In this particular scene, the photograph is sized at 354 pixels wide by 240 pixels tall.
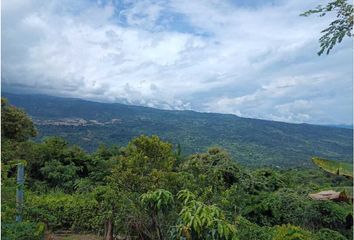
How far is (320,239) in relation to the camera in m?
8.15

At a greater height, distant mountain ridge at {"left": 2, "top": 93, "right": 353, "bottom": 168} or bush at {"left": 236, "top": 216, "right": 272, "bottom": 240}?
bush at {"left": 236, "top": 216, "right": 272, "bottom": 240}

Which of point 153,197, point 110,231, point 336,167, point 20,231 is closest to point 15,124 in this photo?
point 110,231

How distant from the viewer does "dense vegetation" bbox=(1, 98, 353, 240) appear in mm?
4906

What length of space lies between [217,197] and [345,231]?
6814mm

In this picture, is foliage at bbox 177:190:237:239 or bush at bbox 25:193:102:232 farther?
bush at bbox 25:193:102:232

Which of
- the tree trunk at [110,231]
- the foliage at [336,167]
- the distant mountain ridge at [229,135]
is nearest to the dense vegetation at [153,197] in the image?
the tree trunk at [110,231]

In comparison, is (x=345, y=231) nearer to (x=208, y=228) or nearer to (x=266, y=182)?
(x=266, y=182)

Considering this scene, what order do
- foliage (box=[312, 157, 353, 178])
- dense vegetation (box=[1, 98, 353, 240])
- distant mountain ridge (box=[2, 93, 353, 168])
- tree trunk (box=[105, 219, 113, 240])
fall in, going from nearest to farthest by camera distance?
foliage (box=[312, 157, 353, 178]) → dense vegetation (box=[1, 98, 353, 240]) → tree trunk (box=[105, 219, 113, 240]) → distant mountain ridge (box=[2, 93, 353, 168])

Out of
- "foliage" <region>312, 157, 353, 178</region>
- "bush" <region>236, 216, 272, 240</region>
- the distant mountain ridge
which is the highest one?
"foliage" <region>312, 157, 353, 178</region>

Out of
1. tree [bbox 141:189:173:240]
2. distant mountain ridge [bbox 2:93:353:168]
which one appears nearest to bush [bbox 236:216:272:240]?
tree [bbox 141:189:173:240]

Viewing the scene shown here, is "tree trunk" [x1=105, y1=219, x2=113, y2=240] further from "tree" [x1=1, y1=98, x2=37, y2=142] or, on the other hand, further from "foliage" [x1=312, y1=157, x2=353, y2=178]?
"tree" [x1=1, y1=98, x2=37, y2=142]

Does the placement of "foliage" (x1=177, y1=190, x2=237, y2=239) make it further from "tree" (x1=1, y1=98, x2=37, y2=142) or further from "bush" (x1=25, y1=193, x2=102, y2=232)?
"tree" (x1=1, y1=98, x2=37, y2=142)

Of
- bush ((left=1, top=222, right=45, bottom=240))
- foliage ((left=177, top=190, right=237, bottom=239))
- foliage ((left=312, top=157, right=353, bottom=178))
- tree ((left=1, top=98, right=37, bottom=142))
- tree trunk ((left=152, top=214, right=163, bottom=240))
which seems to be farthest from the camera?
tree ((left=1, top=98, right=37, bottom=142))

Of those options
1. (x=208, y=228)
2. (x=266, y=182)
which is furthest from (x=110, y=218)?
(x=266, y=182)
